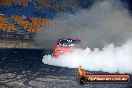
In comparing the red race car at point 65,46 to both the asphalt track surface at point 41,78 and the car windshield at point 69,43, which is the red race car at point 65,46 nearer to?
the car windshield at point 69,43

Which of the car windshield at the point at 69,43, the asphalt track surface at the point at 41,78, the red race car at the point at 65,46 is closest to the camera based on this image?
the asphalt track surface at the point at 41,78

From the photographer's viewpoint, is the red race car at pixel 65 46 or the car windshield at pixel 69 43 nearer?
the red race car at pixel 65 46

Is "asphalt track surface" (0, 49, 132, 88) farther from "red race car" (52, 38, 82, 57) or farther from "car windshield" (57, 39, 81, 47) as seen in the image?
"car windshield" (57, 39, 81, 47)

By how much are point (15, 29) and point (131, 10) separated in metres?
12.4

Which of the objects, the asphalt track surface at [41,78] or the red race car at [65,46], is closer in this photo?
the asphalt track surface at [41,78]

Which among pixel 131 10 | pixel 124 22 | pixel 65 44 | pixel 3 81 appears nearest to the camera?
pixel 3 81

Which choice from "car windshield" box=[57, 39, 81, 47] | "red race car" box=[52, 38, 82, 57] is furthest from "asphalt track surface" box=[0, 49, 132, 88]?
"car windshield" box=[57, 39, 81, 47]

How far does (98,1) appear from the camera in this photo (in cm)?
3331

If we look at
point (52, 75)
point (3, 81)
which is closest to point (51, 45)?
point (52, 75)

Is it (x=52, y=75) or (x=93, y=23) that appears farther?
(x=93, y=23)

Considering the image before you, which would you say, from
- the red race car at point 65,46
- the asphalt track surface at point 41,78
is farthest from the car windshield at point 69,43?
the asphalt track surface at point 41,78

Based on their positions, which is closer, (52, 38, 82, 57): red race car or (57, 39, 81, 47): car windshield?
(52, 38, 82, 57): red race car

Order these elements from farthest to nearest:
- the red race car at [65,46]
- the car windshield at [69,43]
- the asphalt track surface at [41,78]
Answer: the car windshield at [69,43] < the red race car at [65,46] < the asphalt track surface at [41,78]

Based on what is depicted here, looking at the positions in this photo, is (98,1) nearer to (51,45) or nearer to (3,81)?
(51,45)
